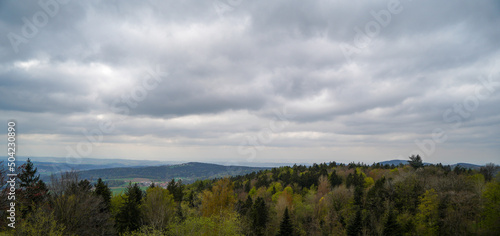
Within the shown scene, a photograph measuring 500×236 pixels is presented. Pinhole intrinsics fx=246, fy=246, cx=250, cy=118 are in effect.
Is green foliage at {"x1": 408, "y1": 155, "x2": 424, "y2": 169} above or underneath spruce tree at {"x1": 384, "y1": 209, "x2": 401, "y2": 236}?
above

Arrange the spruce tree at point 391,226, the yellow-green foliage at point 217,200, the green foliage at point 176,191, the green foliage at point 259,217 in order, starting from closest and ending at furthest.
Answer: the spruce tree at point 391,226 → the yellow-green foliage at point 217,200 → the green foliage at point 259,217 → the green foliage at point 176,191

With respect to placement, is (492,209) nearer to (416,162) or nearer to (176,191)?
(416,162)

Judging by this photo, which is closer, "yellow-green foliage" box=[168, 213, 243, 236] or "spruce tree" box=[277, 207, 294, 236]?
"yellow-green foliage" box=[168, 213, 243, 236]

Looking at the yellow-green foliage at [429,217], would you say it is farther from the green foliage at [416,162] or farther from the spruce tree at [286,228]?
the green foliage at [416,162]

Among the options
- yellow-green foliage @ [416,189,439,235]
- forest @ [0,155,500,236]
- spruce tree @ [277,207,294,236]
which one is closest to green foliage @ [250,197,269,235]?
forest @ [0,155,500,236]

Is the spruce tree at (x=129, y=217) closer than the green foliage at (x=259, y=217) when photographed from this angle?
Yes

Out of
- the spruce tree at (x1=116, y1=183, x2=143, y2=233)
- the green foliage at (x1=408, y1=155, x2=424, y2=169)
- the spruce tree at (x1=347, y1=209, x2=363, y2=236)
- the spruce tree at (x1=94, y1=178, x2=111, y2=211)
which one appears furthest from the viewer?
the green foliage at (x1=408, y1=155, x2=424, y2=169)

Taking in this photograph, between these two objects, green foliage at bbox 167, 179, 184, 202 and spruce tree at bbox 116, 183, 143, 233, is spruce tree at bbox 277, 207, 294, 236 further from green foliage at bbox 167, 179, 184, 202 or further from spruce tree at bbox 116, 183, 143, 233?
green foliage at bbox 167, 179, 184, 202

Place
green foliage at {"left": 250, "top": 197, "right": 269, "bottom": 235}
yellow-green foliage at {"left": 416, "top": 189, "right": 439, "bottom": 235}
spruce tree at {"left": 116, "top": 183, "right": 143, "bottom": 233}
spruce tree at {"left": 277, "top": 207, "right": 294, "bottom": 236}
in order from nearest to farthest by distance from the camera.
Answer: spruce tree at {"left": 116, "top": 183, "right": 143, "bottom": 233}, yellow-green foliage at {"left": 416, "top": 189, "right": 439, "bottom": 235}, spruce tree at {"left": 277, "top": 207, "right": 294, "bottom": 236}, green foliage at {"left": 250, "top": 197, "right": 269, "bottom": 235}

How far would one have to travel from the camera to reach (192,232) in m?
31.6

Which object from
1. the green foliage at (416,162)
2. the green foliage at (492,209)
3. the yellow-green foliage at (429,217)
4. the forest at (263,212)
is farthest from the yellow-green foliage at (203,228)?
the green foliage at (416,162)

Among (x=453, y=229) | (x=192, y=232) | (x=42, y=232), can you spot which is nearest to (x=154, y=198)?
(x=192, y=232)

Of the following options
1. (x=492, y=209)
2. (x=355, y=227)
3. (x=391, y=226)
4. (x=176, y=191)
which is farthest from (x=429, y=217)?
(x=176, y=191)

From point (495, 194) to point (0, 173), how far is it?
6865 cm
